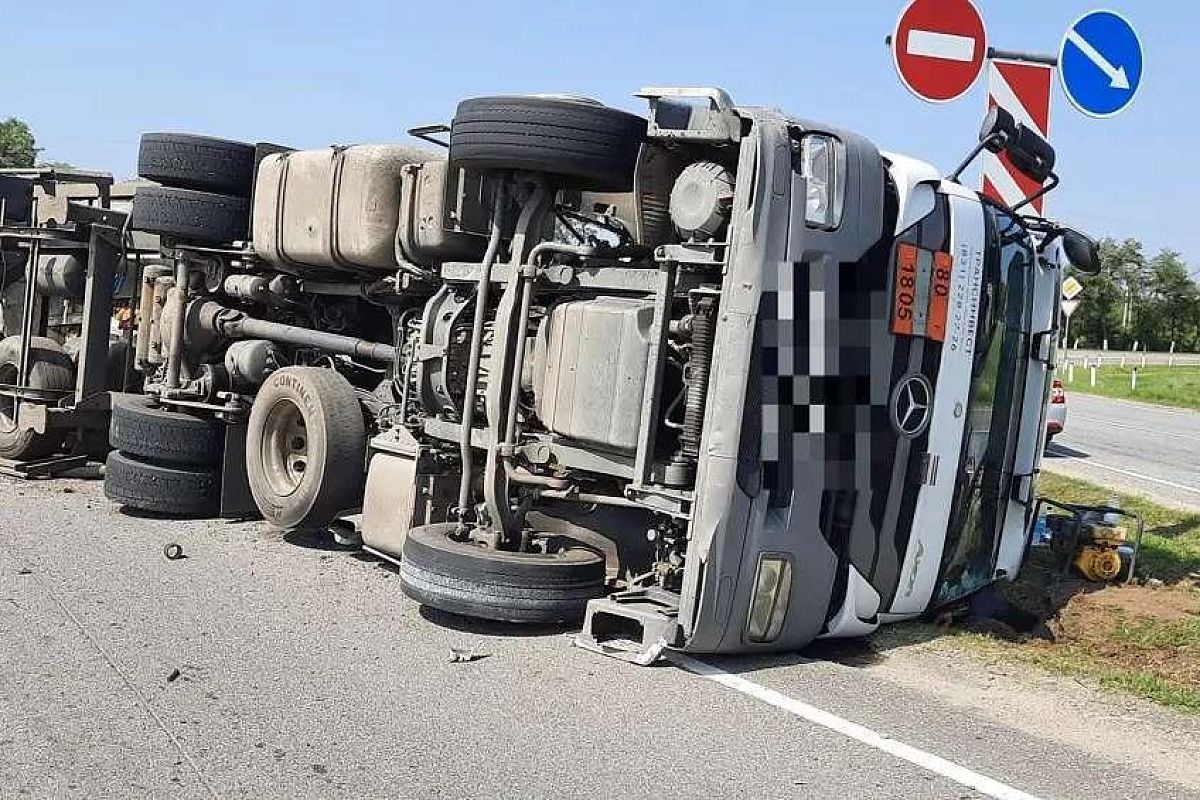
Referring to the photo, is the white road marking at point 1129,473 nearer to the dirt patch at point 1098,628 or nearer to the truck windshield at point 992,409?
the dirt patch at point 1098,628

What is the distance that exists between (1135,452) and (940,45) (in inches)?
A: 361

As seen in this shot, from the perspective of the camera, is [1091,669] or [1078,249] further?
[1078,249]

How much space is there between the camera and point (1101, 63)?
23.4ft

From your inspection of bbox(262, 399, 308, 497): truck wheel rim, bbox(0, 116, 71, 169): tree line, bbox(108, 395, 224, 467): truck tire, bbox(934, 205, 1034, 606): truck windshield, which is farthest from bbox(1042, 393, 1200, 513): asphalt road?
bbox(0, 116, 71, 169): tree line

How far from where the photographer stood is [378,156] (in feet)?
23.1

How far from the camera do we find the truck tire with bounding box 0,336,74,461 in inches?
375

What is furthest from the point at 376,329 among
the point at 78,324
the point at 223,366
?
the point at 78,324

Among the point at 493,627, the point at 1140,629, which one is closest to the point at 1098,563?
the point at 1140,629

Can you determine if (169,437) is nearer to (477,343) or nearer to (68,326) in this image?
(477,343)

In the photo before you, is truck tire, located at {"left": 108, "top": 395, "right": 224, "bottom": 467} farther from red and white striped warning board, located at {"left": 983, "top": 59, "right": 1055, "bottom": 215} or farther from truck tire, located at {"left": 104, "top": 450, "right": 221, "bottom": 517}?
red and white striped warning board, located at {"left": 983, "top": 59, "right": 1055, "bottom": 215}

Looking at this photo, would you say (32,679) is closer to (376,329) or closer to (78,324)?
(376,329)

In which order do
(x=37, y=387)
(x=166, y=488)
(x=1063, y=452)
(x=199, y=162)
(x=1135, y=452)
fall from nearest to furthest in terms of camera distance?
(x=166, y=488), (x=199, y=162), (x=37, y=387), (x=1063, y=452), (x=1135, y=452)

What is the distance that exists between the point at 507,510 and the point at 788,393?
1.56 metres

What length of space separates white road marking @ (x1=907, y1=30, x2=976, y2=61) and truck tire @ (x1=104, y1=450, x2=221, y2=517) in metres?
4.88
